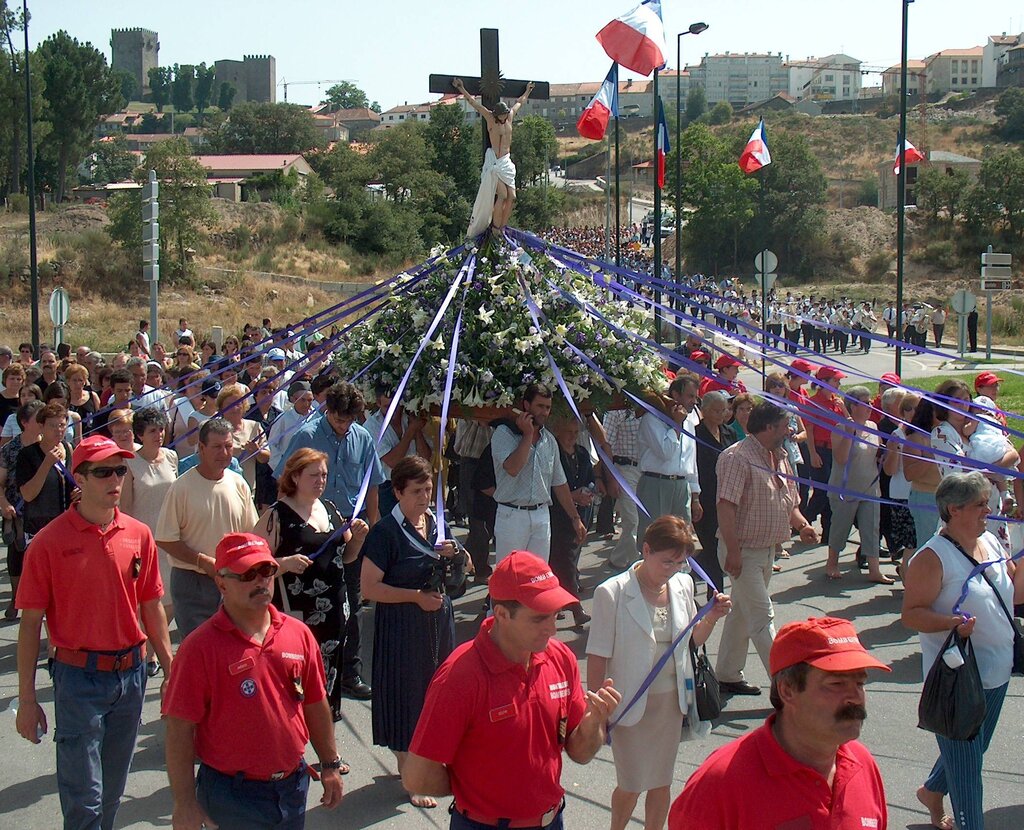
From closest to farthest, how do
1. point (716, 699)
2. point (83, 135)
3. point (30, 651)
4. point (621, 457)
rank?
point (30, 651)
point (716, 699)
point (621, 457)
point (83, 135)

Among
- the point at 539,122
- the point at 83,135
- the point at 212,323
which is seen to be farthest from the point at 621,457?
the point at 83,135

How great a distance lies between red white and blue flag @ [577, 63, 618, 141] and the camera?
23.1 m

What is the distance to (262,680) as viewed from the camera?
3.95 metres

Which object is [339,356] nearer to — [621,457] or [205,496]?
[205,496]

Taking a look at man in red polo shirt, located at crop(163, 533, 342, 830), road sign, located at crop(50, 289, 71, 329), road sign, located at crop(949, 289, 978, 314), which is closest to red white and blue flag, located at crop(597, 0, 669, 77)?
man in red polo shirt, located at crop(163, 533, 342, 830)

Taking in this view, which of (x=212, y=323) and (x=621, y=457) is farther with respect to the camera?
(x=212, y=323)

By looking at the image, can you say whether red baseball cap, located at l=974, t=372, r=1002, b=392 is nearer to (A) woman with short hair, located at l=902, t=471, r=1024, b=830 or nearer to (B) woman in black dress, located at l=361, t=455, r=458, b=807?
(A) woman with short hair, located at l=902, t=471, r=1024, b=830

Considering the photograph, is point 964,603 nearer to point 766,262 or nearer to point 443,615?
point 443,615

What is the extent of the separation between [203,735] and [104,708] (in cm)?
105

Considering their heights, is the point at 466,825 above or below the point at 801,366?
below

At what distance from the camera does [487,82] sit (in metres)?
7.68

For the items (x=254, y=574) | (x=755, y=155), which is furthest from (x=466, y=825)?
(x=755, y=155)

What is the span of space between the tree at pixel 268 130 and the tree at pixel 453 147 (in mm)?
46494

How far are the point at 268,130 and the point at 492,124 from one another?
113134mm
